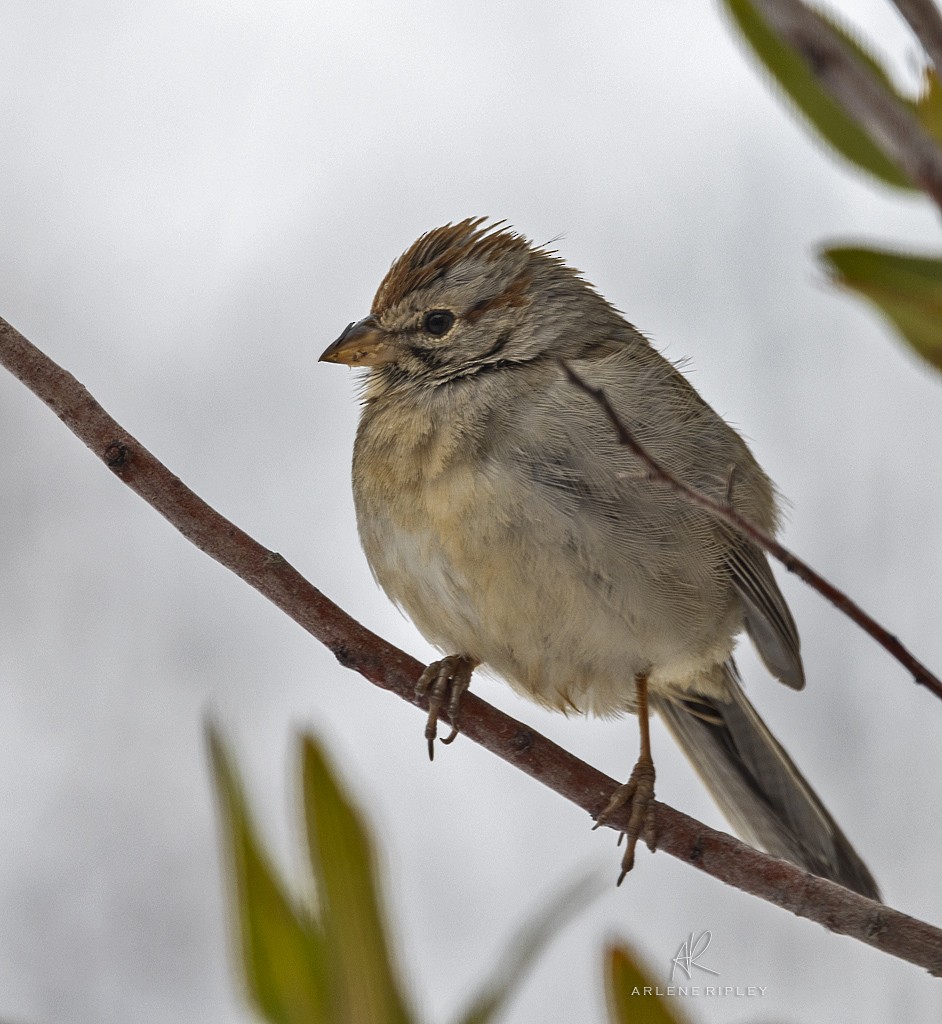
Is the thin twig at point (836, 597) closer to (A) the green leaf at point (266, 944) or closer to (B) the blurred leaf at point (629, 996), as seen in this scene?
Result: (B) the blurred leaf at point (629, 996)

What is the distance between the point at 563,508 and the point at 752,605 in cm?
85

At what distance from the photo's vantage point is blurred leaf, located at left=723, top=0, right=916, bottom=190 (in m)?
1.11

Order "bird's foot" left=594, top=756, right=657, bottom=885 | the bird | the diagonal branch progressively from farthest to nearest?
1. the bird
2. "bird's foot" left=594, top=756, right=657, bottom=885
3. the diagonal branch

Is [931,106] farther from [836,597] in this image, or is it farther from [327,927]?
[327,927]

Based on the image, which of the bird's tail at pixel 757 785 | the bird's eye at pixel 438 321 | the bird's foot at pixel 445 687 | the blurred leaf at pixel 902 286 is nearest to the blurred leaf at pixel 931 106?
the blurred leaf at pixel 902 286

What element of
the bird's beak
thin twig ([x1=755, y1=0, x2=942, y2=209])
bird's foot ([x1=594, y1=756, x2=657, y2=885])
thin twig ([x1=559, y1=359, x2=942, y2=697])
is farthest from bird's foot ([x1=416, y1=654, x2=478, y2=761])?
thin twig ([x1=755, y1=0, x2=942, y2=209])

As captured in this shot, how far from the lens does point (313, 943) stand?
1.27 m

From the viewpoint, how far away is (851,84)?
38.1 inches

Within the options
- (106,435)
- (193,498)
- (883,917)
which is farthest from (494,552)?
(883,917)

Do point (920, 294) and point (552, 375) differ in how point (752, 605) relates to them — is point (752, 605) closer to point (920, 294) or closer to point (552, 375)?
point (552, 375)

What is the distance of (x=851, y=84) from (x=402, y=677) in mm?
2201

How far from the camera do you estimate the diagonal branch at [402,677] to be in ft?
8.29

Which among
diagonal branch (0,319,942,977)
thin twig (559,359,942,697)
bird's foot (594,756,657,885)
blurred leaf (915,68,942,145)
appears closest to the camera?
blurred leaf (915,68,942,145)

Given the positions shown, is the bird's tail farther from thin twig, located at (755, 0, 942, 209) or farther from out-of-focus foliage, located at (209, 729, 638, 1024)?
thin twig, located at (755, 0, 942, 209)
